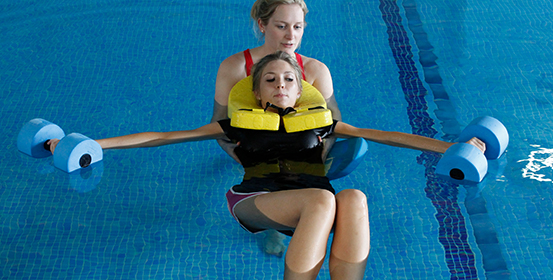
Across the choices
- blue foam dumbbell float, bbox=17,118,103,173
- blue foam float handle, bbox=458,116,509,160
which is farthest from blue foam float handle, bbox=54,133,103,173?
blue foam float handle, bbox=458,116,509,160

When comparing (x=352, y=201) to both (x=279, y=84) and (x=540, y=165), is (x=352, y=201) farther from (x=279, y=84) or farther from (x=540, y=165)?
(x=540, y=165)

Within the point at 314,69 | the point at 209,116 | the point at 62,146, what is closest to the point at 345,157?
the point at 314,69

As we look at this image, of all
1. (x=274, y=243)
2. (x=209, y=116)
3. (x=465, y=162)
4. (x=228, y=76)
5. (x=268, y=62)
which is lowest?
(x=274, y=243)

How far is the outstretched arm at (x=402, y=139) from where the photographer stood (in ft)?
10.6

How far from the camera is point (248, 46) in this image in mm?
5547

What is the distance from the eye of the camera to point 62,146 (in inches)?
130

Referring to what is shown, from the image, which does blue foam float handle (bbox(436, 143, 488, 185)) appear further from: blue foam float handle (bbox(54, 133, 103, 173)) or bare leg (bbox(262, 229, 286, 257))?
blue foam float handle (bbox(54, 133, 103, 173))

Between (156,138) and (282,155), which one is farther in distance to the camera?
(156,138)

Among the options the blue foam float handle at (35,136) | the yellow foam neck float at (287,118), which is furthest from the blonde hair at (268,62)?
the blue foam float handle at (35,136)

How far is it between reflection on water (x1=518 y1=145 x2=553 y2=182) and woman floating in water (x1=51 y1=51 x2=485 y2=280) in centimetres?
73

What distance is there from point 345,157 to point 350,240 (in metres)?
0.94

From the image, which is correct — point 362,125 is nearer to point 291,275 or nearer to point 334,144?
point 334,144

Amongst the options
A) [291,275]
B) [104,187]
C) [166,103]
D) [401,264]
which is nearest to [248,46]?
[166,103]

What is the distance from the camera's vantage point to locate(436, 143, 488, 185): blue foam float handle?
10.0 feet
